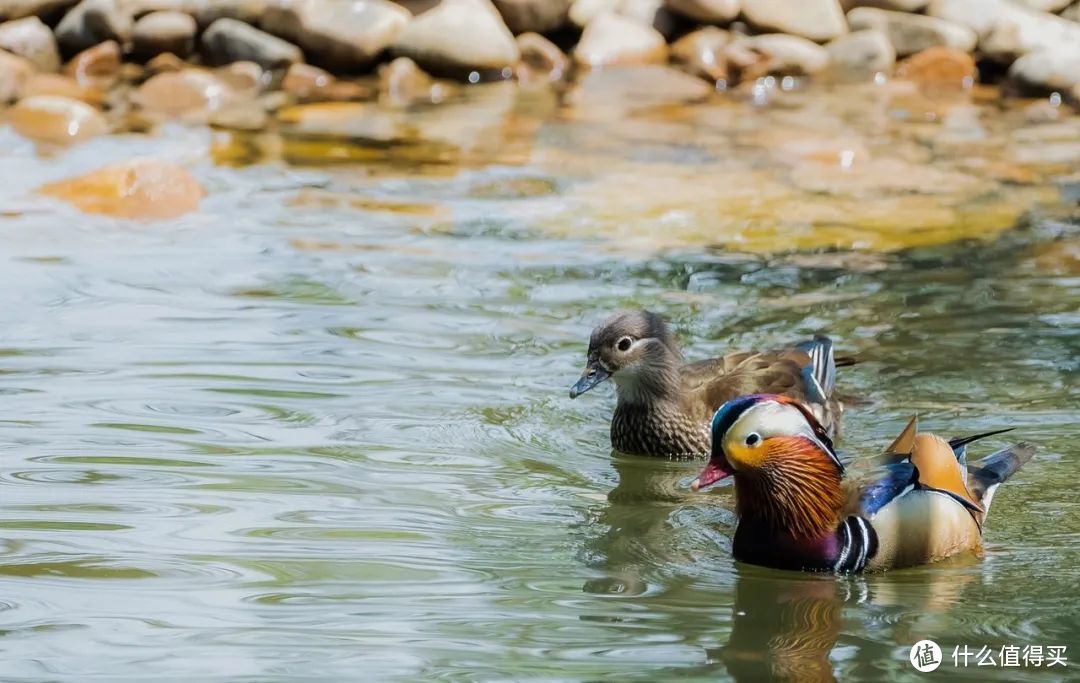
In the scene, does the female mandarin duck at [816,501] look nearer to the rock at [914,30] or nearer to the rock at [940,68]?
the rock at [940,68]

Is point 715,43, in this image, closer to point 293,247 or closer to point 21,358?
point 293,247

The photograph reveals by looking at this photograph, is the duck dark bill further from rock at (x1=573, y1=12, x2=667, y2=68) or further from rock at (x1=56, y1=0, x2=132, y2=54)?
rock at (x1=56, y1=0, x2=132, y2=54)

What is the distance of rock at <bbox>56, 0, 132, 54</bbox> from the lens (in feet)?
52.4

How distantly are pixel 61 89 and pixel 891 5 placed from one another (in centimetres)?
823

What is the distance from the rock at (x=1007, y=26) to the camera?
1598 cm

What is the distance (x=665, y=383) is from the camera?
704 centimetres

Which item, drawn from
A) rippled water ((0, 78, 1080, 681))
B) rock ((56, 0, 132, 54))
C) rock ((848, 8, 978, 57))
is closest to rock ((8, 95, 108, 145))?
rippled water ((0, 78, 1080, 681))

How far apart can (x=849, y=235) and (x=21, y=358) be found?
5084 mm

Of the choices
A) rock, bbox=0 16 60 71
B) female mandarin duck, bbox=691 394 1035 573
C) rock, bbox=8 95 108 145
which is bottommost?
female mandarin duck, bbox=691 394 1035 573

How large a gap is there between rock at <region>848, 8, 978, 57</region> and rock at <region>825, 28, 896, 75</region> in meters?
0.12

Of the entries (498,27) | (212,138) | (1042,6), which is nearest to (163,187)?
(212,138)

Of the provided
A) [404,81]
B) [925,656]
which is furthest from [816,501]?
[404,81]

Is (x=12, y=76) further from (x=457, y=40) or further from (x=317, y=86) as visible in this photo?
(x=457, y=40)

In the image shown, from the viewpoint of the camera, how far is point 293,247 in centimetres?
976
